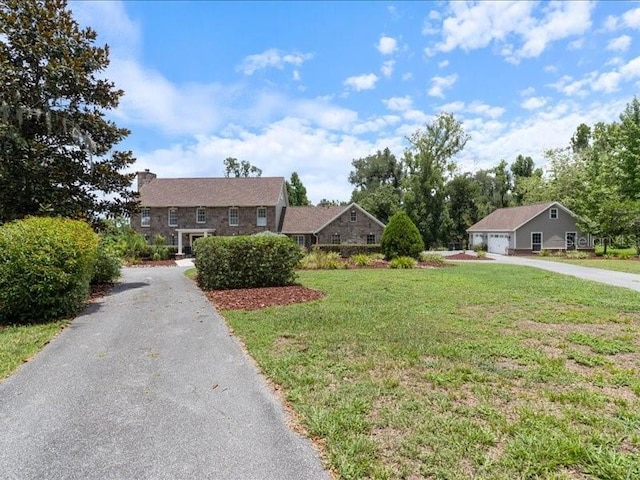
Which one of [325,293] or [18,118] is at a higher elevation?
[18,118]

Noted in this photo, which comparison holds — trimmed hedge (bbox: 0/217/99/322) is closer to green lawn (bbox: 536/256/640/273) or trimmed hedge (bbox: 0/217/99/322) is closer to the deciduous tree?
green lawn (bbox: 536/256/640/273)

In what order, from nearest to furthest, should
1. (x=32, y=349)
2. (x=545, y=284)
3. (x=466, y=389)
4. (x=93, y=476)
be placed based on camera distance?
(x=93, y=476) < (x=466, y=389) < (x=32, y=349) < (x=545, y=284)

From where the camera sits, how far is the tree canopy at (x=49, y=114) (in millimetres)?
10734

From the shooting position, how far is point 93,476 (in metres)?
2.81

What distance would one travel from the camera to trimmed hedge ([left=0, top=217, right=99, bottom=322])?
7.53 m

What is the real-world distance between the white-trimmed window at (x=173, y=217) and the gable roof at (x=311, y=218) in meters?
9.41

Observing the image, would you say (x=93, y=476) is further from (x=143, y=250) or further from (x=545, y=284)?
(x=143, y=250)

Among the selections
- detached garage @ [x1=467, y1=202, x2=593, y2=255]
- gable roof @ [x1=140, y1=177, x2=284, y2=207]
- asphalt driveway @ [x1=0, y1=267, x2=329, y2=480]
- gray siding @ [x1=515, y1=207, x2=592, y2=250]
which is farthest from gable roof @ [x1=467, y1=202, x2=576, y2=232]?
asphalt driveway @ [x1=0, y1=267, x2=329, y2=480]

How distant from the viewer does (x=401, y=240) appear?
23.7m

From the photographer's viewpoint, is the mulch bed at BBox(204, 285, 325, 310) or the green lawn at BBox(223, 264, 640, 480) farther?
the mulch bed at BBox(204, 285, 325, 310)

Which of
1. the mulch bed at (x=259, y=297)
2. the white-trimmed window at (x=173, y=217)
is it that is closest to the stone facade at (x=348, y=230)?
the white-trimmed window at (x=173, y=217)

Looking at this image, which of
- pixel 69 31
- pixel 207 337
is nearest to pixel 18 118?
pixel 69 31

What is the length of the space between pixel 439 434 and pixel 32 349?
5.90 meters

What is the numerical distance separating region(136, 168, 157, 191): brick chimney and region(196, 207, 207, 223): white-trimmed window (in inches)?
269
